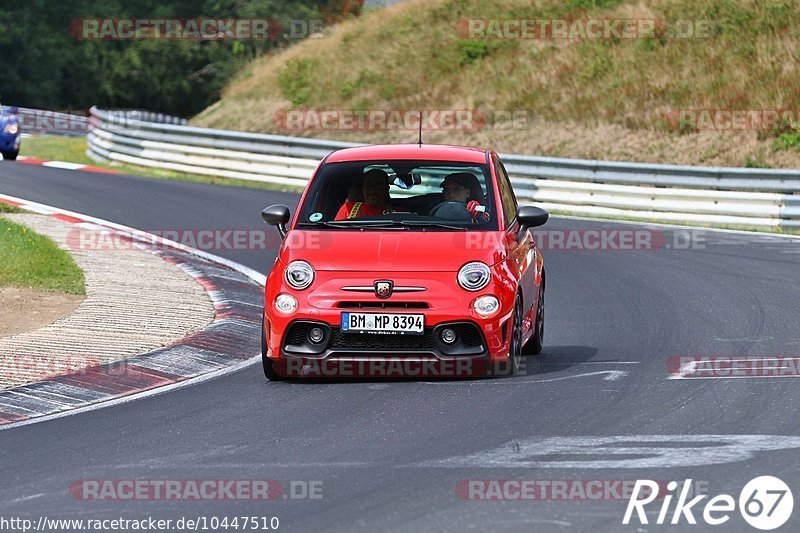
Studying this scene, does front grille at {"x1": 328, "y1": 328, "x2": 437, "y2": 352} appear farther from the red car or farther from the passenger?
the passenger

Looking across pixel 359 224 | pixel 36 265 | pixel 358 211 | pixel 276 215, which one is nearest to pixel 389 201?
pixel 358 211

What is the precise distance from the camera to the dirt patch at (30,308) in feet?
39.4

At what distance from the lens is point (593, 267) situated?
56.4ft

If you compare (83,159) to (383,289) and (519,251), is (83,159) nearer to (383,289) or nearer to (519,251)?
(519,251)

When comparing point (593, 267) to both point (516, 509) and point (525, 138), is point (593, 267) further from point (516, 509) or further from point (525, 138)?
point (525, 138)

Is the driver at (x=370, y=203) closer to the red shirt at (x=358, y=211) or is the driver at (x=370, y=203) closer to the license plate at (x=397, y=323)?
A: the red shirt at (x=358, y=211)

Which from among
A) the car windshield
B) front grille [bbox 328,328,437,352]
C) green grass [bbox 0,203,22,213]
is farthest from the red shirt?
green grass [bbox 0,203,22,213]

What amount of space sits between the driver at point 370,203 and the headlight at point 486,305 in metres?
1.44

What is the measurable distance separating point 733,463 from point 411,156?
4.43 meters

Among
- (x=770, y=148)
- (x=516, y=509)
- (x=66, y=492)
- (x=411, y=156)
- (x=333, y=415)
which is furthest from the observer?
(x=770, y=148)

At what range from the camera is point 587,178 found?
79.7ft

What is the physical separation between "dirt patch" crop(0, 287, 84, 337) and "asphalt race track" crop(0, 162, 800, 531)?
2.40m

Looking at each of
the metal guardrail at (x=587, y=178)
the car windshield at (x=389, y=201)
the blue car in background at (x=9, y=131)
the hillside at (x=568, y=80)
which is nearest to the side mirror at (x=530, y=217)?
the car windshield at (x=389, y=201)

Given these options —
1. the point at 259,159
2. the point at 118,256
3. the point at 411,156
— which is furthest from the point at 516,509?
the point at 259,159
